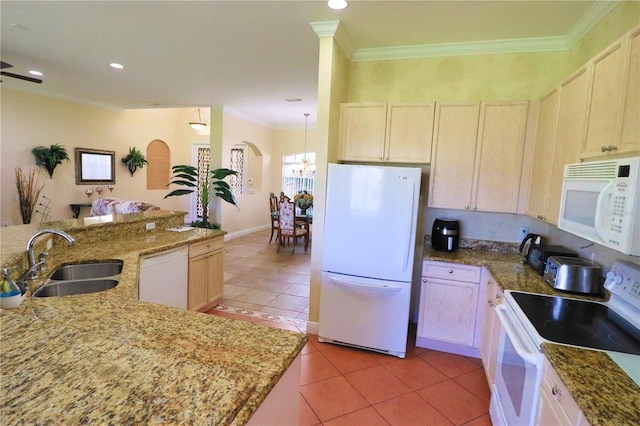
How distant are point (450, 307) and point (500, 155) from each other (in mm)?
1379

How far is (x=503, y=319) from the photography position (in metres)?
1.86

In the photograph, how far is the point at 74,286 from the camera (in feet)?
6.94

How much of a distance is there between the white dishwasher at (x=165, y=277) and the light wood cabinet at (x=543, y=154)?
9.84 feet

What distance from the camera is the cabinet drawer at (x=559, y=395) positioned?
1.11m

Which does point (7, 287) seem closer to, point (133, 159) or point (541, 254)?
point (541, 254)

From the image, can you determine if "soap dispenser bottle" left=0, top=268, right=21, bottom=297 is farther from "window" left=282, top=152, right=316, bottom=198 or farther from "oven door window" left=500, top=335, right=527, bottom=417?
"window" left=282, top=152, right=316, bottom=198

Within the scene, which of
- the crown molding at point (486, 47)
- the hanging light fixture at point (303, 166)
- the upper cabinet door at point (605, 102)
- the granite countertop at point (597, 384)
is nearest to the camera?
the granite countertop at point (597, 384)

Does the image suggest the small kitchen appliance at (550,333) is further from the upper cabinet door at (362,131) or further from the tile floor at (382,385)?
the upper cabinet door at (362,131)

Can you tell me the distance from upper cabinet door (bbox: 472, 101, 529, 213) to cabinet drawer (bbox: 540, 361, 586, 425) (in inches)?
69.2

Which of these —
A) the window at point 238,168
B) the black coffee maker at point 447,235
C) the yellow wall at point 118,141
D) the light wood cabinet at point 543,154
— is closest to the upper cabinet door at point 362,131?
the black coffee maker at point 447,235

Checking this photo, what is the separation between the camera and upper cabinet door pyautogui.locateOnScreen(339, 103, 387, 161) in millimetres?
3052

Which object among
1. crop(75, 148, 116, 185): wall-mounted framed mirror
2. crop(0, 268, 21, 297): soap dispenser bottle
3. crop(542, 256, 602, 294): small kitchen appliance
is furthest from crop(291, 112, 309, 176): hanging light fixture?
crop(0, 268, 21, 297): soap dispenser bottle

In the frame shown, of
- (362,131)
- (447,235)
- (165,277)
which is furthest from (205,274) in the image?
(447,235)

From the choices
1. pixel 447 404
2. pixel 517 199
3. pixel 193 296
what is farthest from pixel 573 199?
pixel 193 296
